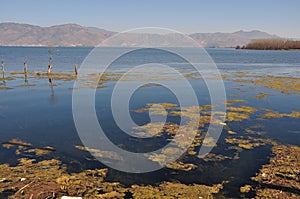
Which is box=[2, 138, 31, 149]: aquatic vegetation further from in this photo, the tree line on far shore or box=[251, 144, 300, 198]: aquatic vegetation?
the tree line on far shore

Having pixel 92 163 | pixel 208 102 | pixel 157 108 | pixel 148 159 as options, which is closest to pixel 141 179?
pixel 148 159

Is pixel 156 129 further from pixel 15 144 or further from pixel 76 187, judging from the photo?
pixel 15 144

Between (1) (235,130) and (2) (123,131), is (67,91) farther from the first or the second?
(1) (235,130)

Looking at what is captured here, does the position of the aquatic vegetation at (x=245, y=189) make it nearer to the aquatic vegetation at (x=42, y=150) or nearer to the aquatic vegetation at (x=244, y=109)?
the aquatic vegetation at (x=42, y=150)

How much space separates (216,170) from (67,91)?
2292cm

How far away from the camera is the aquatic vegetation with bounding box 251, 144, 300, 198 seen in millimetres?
8383

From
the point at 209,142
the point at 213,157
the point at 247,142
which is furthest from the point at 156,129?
the point at 247,142

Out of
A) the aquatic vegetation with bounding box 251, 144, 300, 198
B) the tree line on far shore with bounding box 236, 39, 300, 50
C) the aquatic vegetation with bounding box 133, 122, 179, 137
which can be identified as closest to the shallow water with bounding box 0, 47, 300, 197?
the aquatic vegetation with bounding box 251, 144, 300, 198

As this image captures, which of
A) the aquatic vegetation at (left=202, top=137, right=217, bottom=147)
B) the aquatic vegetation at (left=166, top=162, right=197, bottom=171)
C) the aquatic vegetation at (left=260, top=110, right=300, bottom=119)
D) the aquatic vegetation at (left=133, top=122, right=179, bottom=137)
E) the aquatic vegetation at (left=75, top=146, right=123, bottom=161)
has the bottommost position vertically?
the aquatic vegetation at (left=166, top=162, right=197, bottom=171)

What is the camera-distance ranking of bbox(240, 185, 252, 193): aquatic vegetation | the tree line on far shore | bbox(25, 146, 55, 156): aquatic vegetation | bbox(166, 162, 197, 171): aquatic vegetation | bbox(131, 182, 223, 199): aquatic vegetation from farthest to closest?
the tree line on far shore, bbox(25, 146, 55, 156): aquatic vegetation, bbox(166, 162, 197, 171): aquatic vegetation, bbox(240, 185, 252, 193): aquatic vegetation, bbox(131, 182, 223, 199): aquatic vegetation

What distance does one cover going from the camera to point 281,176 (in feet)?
31.1

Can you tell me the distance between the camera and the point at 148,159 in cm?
1115

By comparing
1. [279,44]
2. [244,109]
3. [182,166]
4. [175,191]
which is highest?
[279,44]

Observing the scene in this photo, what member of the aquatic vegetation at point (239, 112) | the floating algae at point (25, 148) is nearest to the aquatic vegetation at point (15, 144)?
the floating algae at point (25, 148)
